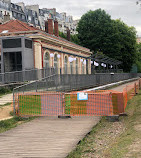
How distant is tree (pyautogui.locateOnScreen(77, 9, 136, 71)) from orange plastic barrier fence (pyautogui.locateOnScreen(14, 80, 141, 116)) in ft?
146

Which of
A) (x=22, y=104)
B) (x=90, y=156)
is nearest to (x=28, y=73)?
(x=22, y=104)

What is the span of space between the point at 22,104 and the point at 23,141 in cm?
425

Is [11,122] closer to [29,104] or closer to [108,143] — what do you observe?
[29,104]

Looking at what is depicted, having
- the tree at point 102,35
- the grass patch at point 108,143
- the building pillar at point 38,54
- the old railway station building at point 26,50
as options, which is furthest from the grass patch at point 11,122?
the tree at point 102,35

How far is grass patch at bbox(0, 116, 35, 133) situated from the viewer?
9493 mm

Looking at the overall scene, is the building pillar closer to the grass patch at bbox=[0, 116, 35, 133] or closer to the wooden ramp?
the grass patch at bbox=[0, 116, 35, 133]

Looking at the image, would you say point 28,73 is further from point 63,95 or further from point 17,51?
point 63,95

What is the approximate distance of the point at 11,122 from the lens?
10.4 meters

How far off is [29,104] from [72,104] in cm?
186

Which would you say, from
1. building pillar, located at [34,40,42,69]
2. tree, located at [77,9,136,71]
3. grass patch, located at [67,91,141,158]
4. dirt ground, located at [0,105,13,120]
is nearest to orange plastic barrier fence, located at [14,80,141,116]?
dirt ground, located at [0,105,13,120]

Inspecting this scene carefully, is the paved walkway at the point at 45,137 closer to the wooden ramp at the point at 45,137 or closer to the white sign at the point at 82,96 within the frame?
the wooden ramp at the point at 45,137

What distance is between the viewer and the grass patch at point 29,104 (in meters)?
11.2

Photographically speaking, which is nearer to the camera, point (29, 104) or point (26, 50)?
point (29, 104)

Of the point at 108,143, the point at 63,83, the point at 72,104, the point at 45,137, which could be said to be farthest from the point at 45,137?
the point at 63,83
